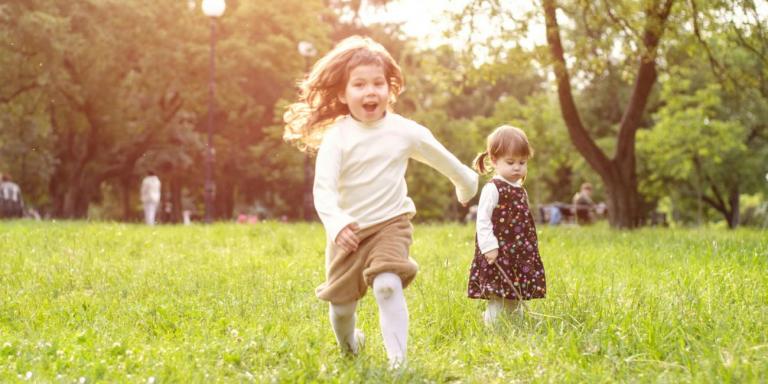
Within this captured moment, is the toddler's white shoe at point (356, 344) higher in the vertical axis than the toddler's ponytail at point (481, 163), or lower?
lower

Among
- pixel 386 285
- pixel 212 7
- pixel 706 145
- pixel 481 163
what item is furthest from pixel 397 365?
pixel 706 145

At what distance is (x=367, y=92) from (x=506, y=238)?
5.57 ft

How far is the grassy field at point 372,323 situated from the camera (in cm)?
425

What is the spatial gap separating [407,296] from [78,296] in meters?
2.79

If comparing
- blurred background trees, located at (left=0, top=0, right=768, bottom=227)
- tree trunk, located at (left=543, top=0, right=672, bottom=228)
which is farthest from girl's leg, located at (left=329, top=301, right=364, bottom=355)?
tree trunk, located at (left=543, top=0, right=672, bottom=228)

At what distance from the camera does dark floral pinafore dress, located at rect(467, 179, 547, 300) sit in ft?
18.2

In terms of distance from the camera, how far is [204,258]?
9641mm

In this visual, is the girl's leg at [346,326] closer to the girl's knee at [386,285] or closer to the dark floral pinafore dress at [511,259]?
the girl's knee at [386,285]

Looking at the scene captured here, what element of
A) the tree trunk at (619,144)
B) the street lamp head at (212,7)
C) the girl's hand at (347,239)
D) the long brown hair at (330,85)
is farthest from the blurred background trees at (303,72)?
the girl's hand at (347,239)

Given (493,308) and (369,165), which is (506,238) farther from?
(369,165)

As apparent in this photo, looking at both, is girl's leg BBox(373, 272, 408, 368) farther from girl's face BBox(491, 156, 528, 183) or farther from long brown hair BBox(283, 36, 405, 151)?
girl's face BBox(491, 156, 528, 183)

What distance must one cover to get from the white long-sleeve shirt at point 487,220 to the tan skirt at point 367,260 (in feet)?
3.59

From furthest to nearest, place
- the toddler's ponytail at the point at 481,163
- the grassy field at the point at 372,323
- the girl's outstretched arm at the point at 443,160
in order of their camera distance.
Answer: the toddler's ponytail at the point at 481,163 < the girl's outstretched arm at the point at 443,160 < the grassy field at the point at 372,323

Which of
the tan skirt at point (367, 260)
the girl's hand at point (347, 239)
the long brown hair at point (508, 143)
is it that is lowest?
the tan skirt at point (367, 260)
